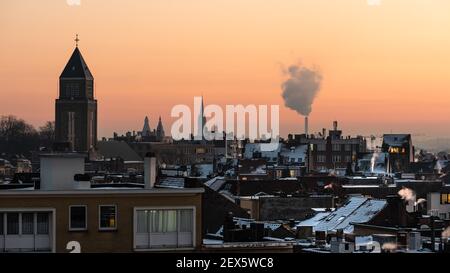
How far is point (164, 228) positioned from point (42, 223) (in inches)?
72.1

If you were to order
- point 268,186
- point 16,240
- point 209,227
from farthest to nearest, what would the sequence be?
point 268,186, point 209,227, point 16,240

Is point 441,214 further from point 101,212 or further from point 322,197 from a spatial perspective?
Result: point 101,212

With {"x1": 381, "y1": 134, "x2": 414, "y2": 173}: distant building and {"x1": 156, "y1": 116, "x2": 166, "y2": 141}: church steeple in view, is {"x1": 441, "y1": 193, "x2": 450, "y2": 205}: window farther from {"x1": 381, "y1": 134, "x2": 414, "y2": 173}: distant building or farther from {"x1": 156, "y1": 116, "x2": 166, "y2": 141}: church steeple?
{"x1": 156, "y1": 116, "x2": 166, "y2": 141}: church steeple

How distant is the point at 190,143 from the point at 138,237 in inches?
5665

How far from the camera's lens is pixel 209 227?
88.6ft

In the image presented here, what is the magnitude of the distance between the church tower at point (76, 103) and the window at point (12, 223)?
129 metres

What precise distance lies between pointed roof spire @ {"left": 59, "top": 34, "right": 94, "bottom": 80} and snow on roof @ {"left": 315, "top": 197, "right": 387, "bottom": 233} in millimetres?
117167

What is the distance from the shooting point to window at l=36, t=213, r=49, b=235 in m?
14.4

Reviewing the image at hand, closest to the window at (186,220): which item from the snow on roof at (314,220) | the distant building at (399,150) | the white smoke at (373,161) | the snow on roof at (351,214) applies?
the snow on roof at (351,214)

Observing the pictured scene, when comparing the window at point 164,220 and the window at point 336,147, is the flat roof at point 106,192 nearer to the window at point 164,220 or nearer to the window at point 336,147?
the window at point 164,220

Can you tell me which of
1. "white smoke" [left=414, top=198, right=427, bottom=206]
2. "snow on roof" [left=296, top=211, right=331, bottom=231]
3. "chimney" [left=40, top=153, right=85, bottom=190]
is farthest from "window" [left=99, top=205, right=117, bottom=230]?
"white smoke" [left=414, top=198, right=427, bottom=206]

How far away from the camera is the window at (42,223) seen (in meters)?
14.4

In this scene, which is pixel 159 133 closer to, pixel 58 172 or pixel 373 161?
pixel 373 161
